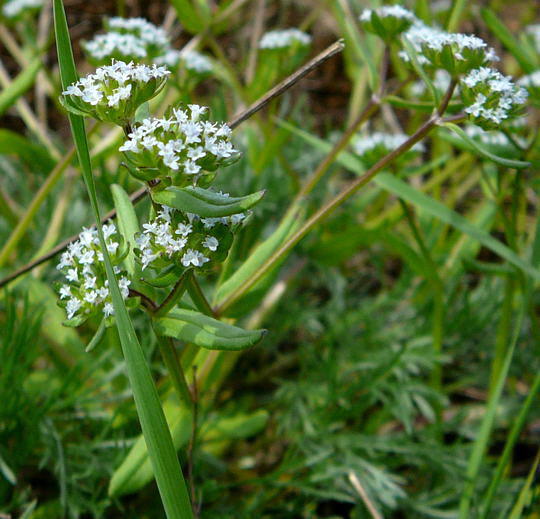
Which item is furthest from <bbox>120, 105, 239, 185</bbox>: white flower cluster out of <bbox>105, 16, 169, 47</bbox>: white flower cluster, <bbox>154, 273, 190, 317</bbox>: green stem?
<bbox>105, 16, 169, 47</bbox>: white flower cluster

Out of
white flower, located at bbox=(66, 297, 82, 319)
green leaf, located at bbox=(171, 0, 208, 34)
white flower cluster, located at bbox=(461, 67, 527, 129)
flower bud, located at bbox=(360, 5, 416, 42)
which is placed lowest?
white flower, located at bbox=(66, 297, 82, 319)

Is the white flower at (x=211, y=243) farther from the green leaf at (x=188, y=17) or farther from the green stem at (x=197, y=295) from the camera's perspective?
the green leaf at (x=188, y=17)

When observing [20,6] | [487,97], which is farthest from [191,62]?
[487,97]

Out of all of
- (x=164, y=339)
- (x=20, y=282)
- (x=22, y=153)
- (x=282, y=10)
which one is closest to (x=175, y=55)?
(x=22, y=153)

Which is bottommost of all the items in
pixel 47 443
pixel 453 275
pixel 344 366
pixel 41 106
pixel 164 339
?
pixel 344 366

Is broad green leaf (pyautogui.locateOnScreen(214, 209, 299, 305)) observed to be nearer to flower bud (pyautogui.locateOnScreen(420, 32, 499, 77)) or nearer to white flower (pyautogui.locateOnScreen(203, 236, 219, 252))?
white flower (pyautogui.locateOnScreen(203, 236, 219, 252))

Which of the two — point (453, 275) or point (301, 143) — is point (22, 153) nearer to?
point (301, 143)
